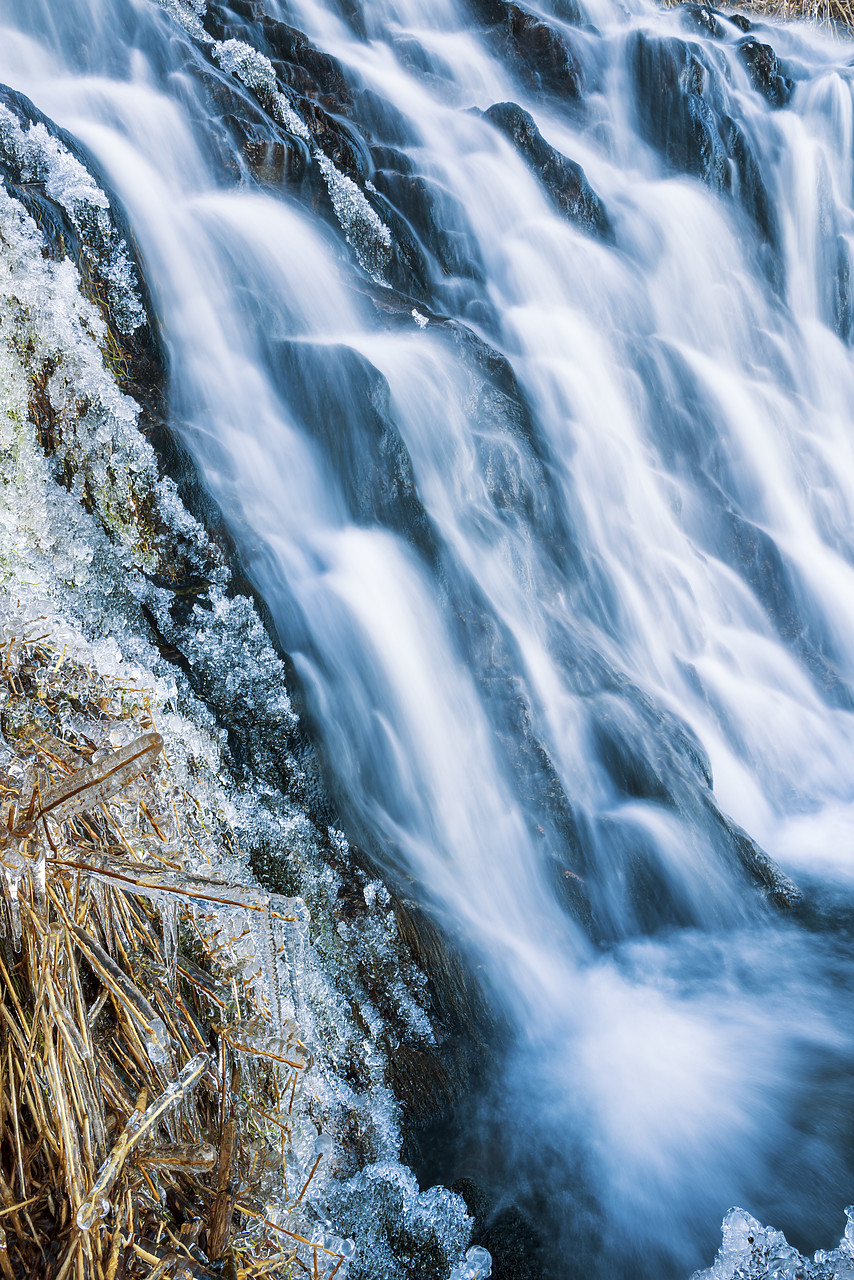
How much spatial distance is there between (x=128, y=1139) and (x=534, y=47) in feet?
37.9

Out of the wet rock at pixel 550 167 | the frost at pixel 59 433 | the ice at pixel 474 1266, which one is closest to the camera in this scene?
the ice at pixel 474 1266

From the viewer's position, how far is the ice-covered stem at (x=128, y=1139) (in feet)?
4.53

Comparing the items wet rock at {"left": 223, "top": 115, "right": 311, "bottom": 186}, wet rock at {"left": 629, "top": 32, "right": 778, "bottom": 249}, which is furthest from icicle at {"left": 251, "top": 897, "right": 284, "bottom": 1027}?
wet rock at {"left": 629, "top": 32, "right": 778, "bottom": 249}

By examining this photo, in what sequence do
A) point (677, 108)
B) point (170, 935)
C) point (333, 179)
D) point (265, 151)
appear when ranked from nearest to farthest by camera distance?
point (170, 935), point (265, 151), point (333, 179), point (677, 108)

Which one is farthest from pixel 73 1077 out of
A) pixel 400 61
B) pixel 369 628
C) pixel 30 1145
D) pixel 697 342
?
pixel 400 61

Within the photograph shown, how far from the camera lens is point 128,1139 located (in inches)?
57.5

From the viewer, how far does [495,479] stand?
5.44m

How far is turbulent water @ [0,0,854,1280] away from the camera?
11.2 ft

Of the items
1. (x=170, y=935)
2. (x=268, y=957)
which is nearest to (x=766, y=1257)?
(x=268, y=957)

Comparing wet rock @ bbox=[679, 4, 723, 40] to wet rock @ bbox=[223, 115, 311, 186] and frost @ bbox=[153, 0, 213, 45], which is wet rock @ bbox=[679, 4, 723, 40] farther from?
wet rock @ bbox=[223, 115, 311, 186]

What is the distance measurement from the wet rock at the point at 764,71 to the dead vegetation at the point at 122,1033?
38.9 ft

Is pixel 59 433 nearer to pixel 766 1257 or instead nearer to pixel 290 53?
pixel 766 1257

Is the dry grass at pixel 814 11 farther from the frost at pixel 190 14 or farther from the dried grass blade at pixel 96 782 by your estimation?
the dried grass blade at pixel 96 782

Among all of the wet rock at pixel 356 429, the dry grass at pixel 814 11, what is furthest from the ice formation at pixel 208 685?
the dry grass at pixel 814 11
